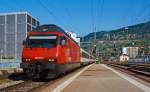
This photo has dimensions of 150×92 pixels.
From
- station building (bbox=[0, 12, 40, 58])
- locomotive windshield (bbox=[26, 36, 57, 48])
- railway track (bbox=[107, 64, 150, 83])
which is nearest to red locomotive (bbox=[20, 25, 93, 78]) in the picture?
locomotive windshield (bbox=[26, 36, 57, 48])

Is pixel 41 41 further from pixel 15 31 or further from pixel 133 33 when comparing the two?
pixel 133 33

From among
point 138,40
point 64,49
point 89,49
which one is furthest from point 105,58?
point 64,49

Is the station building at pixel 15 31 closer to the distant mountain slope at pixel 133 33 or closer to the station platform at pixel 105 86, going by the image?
the distant mountain slope at pixel 133 33

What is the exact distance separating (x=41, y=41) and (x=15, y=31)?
53.0m

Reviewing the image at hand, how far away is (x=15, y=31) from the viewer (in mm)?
74812

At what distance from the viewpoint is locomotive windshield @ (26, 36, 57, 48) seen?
22.9 metres

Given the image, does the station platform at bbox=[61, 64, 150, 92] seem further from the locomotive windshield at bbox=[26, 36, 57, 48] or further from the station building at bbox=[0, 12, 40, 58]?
the station building at bbox=[0, 12, 40, 58]

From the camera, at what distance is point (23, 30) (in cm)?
7256

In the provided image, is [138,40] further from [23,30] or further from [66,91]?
[66,91]

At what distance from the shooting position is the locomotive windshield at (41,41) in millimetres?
22891

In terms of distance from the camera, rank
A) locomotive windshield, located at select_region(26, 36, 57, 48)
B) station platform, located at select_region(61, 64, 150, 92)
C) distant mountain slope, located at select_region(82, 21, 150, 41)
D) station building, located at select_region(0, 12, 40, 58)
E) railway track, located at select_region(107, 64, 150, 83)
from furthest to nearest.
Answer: distant mountain slope, located at select_region(82, 21, 150, 41) < station building, located at select_region(0, 12, 40, 58) < railway track, located at select_region(107, 64, 150, 83) < locomotive windshield, located at select_region(26, 36, 57, 48) < station platform, located at select_region(61, 64, 150, 92)

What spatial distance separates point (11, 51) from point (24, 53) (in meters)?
56.1

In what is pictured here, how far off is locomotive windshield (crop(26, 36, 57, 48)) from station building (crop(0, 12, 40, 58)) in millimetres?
48416

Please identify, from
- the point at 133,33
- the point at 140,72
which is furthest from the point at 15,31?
the point at 133,33
